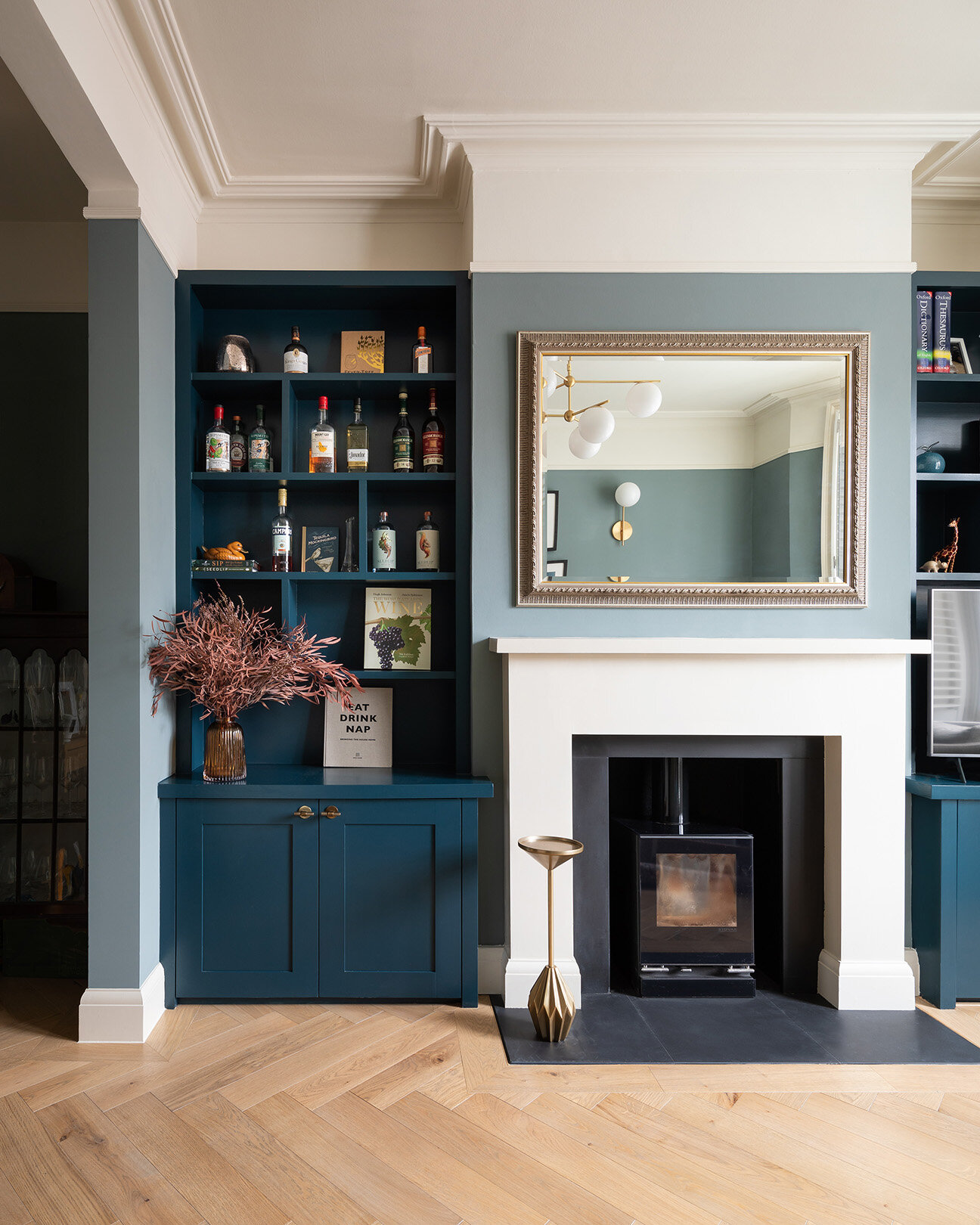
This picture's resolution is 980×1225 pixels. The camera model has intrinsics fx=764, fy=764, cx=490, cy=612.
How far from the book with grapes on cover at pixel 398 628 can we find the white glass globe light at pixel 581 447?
77 cm

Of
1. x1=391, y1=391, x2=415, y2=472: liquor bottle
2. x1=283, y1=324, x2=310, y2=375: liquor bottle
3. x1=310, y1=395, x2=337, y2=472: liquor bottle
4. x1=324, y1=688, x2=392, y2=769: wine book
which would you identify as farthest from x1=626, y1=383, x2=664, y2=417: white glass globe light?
x1=324, y1=688, x2=392, y2=769: wine book

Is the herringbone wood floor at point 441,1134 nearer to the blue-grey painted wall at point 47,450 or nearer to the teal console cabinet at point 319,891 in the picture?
the teal console cabinet at point 319,891

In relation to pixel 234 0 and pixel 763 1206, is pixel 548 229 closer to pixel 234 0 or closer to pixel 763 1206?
pixel 234 0

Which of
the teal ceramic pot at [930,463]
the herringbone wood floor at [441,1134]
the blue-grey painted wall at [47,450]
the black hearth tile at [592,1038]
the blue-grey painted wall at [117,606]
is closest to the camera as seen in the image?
the herringbone wood floor at [441,1134]

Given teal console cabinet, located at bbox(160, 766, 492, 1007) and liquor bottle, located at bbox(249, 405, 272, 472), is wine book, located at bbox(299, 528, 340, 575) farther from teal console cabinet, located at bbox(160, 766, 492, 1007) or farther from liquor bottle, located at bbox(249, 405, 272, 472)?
teal console cabinet, located at bbox(160, 766, 492, 1007)

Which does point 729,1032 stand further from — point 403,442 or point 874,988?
point 403,442

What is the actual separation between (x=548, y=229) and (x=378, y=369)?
815 millimetres

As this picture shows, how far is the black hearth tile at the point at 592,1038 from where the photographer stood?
2.23 meters

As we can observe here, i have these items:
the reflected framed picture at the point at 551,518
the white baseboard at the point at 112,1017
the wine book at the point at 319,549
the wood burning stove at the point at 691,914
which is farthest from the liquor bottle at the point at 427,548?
the white baseboard at the point at 112,1017

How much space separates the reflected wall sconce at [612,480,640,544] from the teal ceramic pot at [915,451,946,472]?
3.44ft

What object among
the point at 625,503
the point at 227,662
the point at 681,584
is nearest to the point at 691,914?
the point at 681,584

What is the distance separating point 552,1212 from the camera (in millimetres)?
1640

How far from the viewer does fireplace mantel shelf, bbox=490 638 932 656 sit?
8.29ft

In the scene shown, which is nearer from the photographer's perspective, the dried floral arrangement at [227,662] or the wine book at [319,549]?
the dried floral arrangement at [227,662]
